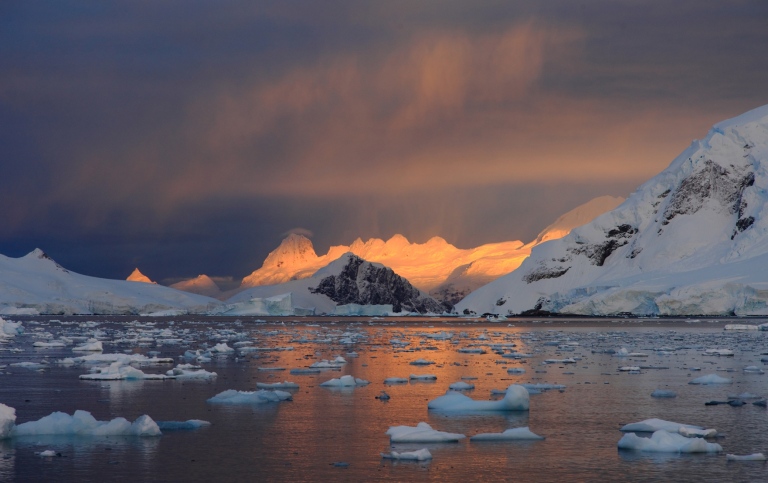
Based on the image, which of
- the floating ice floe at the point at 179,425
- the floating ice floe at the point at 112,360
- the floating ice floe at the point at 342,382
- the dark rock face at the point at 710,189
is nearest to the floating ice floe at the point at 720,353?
the floating ice floe at the point at 342,382

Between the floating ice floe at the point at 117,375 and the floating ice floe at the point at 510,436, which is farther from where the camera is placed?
the floating ice floe at the point at 117,375

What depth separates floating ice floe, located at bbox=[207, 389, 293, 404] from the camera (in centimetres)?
1805

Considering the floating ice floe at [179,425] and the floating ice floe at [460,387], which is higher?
the floating ice floe at [460,387]

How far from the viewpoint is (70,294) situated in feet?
457

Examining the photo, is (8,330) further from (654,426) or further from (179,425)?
(654,426)

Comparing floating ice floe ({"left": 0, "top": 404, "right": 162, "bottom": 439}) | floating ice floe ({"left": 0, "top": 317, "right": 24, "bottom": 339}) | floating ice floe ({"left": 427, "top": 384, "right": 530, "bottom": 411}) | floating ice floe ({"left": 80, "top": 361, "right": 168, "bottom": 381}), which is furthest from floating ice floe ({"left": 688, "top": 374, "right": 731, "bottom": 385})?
floating ice floe ({"left": 0, "top": 317, "right": 24, "bottom": 339})

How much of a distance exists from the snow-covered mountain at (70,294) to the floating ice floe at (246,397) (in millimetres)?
112841

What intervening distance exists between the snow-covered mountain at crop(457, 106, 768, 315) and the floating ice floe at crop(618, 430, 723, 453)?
8962 cm

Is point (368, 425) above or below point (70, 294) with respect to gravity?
below

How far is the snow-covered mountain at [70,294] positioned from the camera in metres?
130

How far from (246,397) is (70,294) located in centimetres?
12887

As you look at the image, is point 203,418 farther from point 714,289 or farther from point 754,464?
point 714,289

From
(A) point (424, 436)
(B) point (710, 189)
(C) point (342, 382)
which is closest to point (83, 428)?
(A) point (424, 436)

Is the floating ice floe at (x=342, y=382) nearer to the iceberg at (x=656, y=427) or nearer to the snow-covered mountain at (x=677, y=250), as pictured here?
the iceberg at (x=656, y=427)
